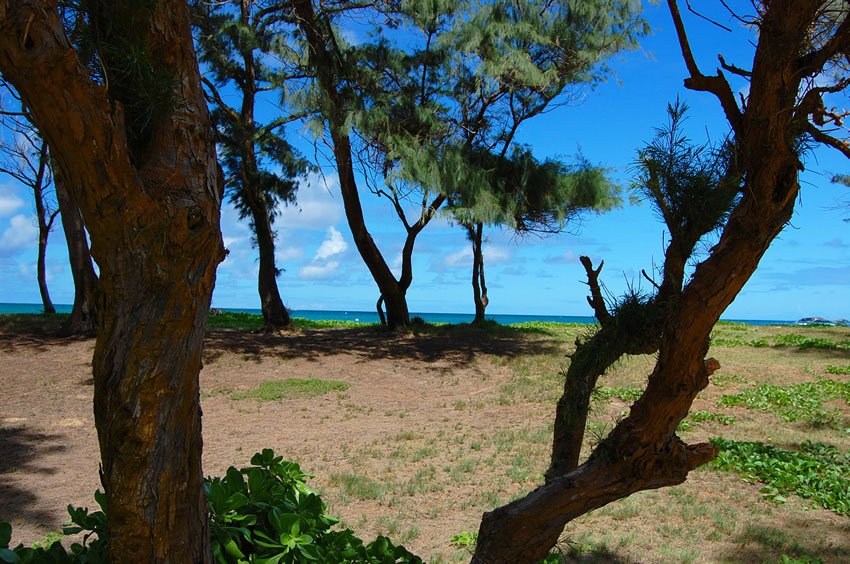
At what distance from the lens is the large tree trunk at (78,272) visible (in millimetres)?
12164

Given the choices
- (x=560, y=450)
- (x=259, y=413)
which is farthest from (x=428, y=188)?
(x=560, y=450)

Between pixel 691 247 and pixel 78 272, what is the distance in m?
12.3

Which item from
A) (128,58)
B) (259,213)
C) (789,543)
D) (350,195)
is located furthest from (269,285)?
(128,58)

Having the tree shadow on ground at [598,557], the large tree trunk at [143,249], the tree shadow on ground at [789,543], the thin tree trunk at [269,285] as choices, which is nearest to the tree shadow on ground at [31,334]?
the thin tree trunk at [269,285]

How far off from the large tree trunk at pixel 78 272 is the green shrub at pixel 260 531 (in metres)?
10.1

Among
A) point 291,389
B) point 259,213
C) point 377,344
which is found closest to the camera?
point 291,389

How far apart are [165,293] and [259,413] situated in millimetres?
Answer: 6200

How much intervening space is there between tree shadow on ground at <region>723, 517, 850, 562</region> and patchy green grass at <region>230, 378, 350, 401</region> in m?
5.86

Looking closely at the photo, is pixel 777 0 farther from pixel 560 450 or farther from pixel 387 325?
pixel 387 325

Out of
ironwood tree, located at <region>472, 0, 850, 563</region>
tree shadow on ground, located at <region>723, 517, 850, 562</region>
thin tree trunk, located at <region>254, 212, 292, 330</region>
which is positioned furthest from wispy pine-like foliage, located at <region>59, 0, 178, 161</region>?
thin tree trunk, located at <region>254, 212, 292, 330</region>

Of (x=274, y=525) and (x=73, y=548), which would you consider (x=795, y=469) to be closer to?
(x=274, y=525)

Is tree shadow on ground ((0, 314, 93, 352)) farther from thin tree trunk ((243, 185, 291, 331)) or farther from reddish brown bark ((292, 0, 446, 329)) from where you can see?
reddish brown bark ((292, 0, 446, 329))

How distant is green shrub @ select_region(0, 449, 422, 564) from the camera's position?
2.73 metres

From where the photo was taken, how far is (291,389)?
926 cm
